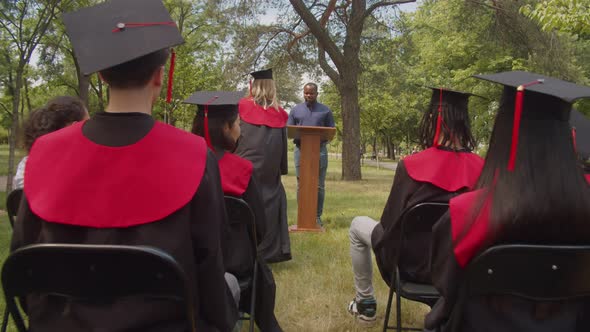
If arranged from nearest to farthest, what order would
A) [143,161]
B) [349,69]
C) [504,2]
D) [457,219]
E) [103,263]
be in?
[103,263]
[143,161]
[457,219]
[504,2]
[349,69]

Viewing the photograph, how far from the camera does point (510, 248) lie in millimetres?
1568

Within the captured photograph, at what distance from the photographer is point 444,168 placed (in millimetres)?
2787

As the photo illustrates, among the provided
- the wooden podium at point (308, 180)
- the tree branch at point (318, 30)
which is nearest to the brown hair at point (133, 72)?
the wooden podium at point (308, 180)

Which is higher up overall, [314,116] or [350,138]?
[314,116]

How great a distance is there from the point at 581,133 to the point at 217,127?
276 centimetres

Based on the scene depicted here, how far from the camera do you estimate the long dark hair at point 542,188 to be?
160 centimetres

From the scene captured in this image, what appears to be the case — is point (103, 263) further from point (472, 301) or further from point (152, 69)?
point (472, 301)

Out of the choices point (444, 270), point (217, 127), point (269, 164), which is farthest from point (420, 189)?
point (269, 164)

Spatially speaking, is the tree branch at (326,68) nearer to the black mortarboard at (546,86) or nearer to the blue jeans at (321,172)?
the blue jeans at (321,172)

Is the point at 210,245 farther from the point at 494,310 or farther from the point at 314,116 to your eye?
the point at 314,116

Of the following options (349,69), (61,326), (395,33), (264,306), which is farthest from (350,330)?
(395,33)

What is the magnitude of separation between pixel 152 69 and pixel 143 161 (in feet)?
1.01

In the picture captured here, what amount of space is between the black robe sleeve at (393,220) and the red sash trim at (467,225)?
931 millimetres

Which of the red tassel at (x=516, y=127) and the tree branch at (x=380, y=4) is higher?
the tree branch at (x=380, y=4)
